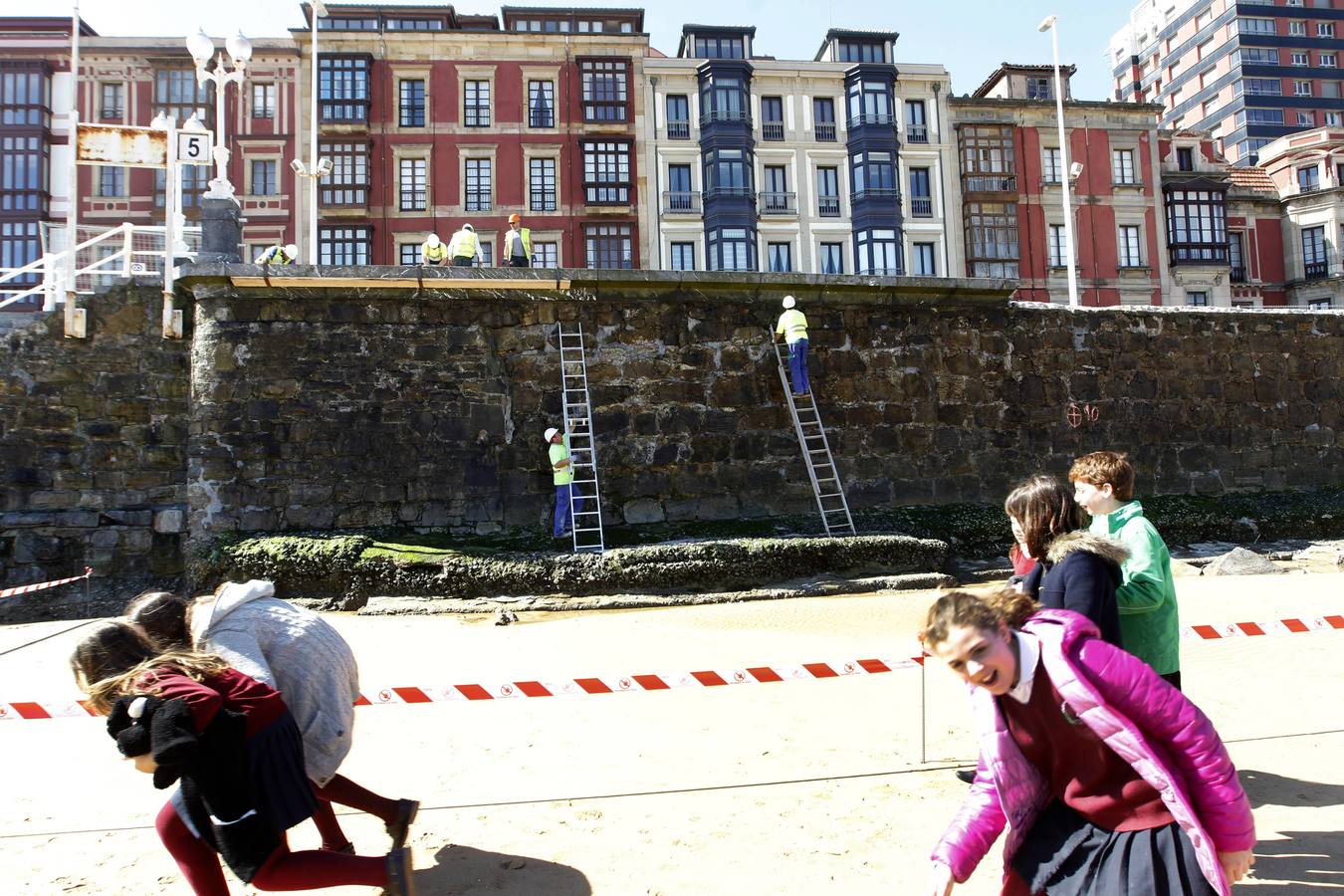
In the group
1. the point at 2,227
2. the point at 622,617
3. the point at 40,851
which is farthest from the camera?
the point at 2,227

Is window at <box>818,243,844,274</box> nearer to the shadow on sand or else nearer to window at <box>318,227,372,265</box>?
window at <box>318,227,372,265</box>

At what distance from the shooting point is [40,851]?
365 cm

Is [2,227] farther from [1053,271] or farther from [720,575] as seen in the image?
[1053,271]

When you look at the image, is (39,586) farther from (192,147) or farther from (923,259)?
(923,259)

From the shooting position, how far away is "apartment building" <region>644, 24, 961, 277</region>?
33.4m

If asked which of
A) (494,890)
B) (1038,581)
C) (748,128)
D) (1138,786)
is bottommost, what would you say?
(494,890)

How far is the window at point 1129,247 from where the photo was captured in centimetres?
3550

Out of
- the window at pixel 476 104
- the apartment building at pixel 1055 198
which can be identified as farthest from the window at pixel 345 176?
the apartment building at pixel 1055 198

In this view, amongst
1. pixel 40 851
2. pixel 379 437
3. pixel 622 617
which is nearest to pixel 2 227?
Result: pixel 379 437

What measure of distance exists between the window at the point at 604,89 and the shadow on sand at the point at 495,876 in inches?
1288

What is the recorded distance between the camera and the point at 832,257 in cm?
3444

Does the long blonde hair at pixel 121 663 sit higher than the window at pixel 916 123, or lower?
lower

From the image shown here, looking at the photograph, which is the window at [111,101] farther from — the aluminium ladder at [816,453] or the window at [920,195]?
the aluminium ladder at [816,453]

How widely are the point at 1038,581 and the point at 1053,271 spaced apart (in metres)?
35.3
